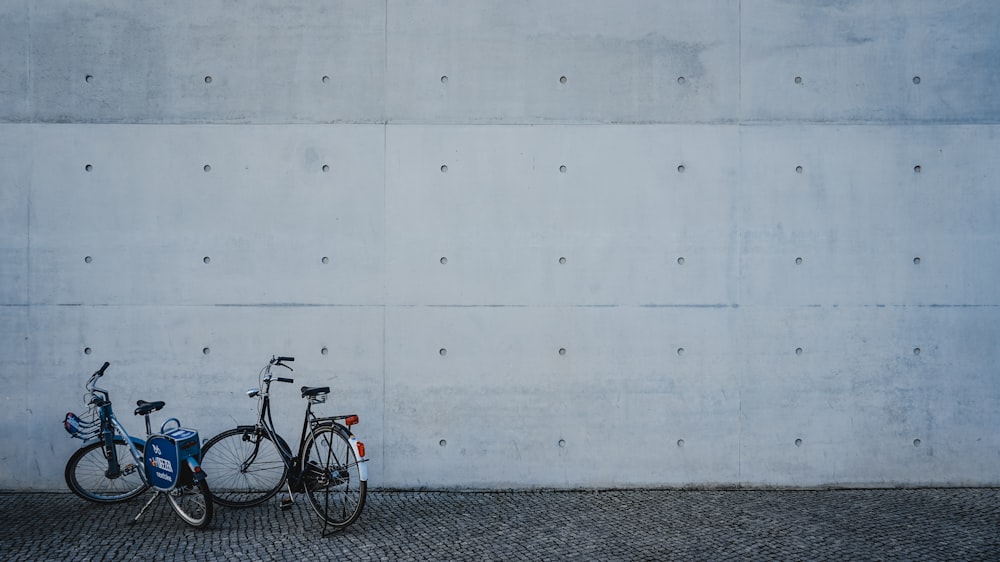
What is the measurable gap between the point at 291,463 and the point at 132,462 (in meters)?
1.60

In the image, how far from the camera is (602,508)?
5.70 meters

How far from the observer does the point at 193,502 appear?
5.32 meters

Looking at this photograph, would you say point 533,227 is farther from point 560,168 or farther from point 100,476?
point 100,476

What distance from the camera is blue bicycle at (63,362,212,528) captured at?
17.2 feet

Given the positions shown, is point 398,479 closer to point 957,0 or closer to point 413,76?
point 413,76

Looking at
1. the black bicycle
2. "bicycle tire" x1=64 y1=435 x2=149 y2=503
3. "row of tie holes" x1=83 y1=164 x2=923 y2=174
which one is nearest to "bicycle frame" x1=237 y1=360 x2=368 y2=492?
the black bicycle

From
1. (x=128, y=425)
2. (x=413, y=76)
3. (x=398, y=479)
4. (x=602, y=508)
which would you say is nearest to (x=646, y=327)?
(x=602, y=508)

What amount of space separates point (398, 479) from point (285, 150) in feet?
9.15

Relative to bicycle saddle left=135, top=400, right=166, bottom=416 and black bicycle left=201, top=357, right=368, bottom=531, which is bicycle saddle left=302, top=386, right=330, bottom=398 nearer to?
black bicycle left=201, top=357, right=368, bottom=531

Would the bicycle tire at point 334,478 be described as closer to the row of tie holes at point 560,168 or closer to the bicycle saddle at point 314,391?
the bicycle saddle at point 314,391

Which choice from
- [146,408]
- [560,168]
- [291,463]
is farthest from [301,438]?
[560,168]

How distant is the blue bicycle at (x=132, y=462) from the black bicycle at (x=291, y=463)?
324mm

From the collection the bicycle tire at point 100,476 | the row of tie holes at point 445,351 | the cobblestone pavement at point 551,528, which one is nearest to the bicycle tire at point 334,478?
the cobblestone pavement at point 551,528

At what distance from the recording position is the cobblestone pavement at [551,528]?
187 inches
